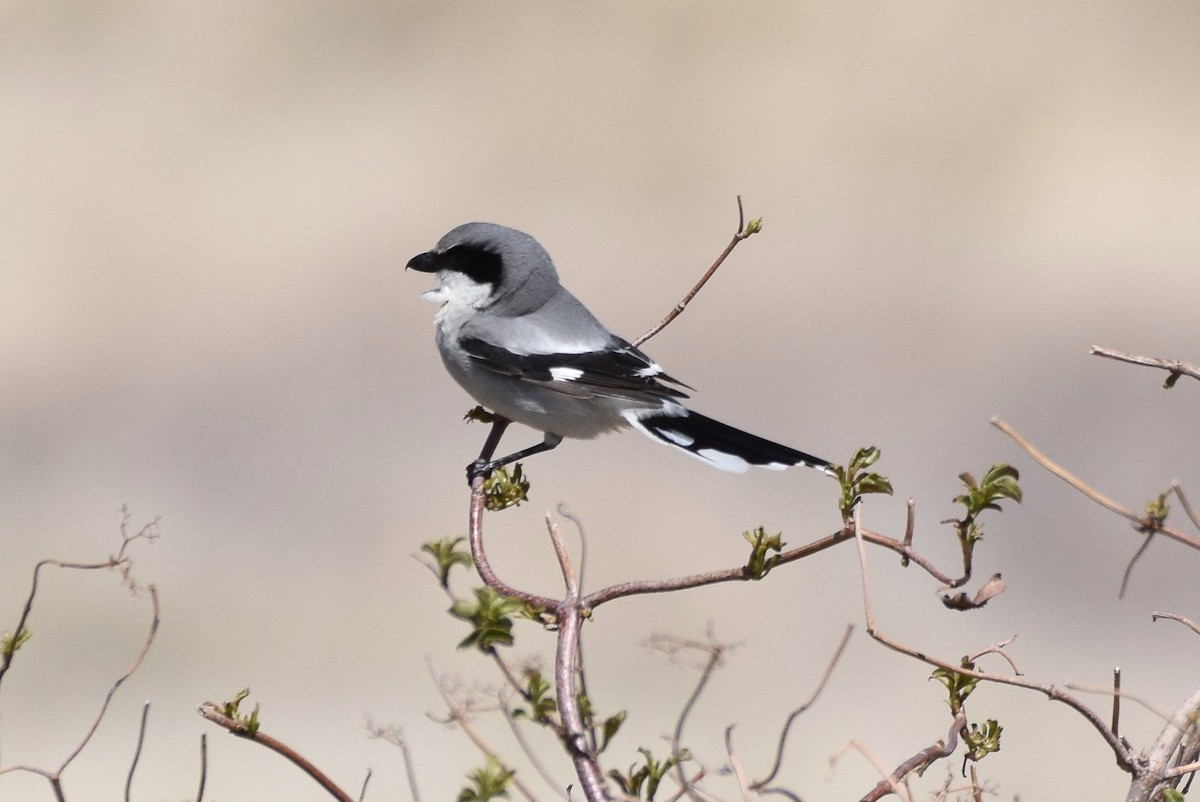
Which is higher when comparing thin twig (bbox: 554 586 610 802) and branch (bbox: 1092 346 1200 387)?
branch (bbox: 1092 346 1200 387)

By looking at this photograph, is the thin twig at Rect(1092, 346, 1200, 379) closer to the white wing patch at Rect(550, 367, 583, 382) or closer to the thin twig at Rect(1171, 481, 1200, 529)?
the thin twig at Rect(1171, 481, 1200, 529)

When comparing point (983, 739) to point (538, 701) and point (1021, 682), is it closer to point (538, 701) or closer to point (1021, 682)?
point (1021, 682)

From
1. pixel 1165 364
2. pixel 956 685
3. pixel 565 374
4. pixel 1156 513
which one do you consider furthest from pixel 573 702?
pixel 565 374

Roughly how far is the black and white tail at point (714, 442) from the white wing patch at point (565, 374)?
19cm

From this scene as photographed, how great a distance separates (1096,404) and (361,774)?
7.71 meters

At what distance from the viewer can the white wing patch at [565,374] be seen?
3.77 m

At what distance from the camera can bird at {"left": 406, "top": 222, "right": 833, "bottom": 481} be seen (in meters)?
3.73

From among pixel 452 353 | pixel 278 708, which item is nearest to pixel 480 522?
pixel 452 353

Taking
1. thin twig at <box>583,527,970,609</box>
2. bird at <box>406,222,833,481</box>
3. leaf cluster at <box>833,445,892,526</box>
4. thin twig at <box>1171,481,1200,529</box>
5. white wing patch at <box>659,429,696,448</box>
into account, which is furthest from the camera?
bird at <box>406,222,833,481</box>

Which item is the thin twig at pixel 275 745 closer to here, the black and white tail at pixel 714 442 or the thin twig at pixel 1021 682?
the thin twig at pixel 1021 682

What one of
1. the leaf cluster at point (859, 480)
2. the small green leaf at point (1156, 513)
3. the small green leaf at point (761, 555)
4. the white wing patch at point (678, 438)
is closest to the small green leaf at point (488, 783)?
the small green leaf at point (761, 555)

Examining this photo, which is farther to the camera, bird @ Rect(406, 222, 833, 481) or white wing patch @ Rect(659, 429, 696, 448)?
bird @ Rect(406, 222, 833, 481)

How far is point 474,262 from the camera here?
12.7 feet

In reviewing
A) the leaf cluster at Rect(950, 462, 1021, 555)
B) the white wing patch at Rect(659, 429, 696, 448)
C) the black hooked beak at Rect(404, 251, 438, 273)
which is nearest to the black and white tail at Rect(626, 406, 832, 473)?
the white wing patch at Rect(659, 429, 696, 448)
